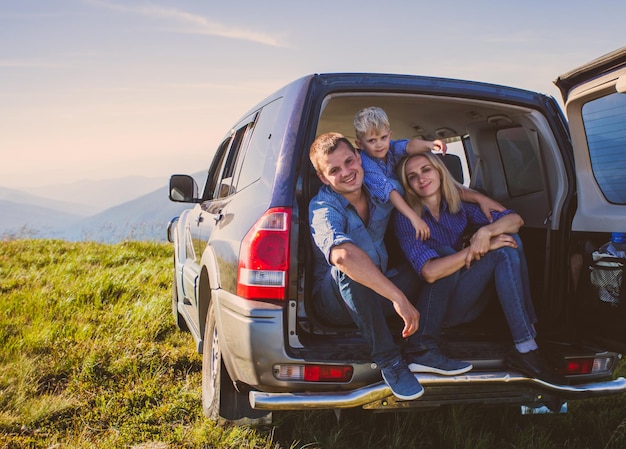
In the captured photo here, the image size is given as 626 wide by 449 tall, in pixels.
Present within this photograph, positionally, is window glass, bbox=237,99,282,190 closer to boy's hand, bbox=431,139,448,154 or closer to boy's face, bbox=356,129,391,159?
boy's face, bbox=356,129,391,159

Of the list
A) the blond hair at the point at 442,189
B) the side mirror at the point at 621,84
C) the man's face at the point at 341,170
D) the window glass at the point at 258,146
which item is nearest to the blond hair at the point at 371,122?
the blond hair at the point at 442,189

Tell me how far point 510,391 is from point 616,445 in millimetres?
917

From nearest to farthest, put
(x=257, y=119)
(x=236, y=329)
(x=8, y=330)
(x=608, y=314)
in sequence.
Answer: (x=236, y=329) → (x=608, y=314) → (x=257, y=119) → (x=8, y=330)

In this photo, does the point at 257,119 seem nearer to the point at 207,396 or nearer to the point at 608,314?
the point at 207,396

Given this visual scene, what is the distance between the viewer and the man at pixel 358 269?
255 centimetres

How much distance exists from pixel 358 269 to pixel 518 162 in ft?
6.33

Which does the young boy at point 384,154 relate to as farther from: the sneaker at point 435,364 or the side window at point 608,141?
the side window at point 608,141

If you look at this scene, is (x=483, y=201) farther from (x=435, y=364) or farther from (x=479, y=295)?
(x=435, y=364)

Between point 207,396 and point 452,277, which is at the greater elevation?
point 452,277

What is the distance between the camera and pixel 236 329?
2.58 m

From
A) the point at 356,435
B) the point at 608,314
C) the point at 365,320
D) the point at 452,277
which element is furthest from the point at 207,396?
the point at 608,314

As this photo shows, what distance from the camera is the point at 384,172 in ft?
10.5

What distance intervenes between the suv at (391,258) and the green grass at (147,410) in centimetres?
31

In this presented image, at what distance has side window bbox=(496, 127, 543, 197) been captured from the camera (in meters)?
3.71
